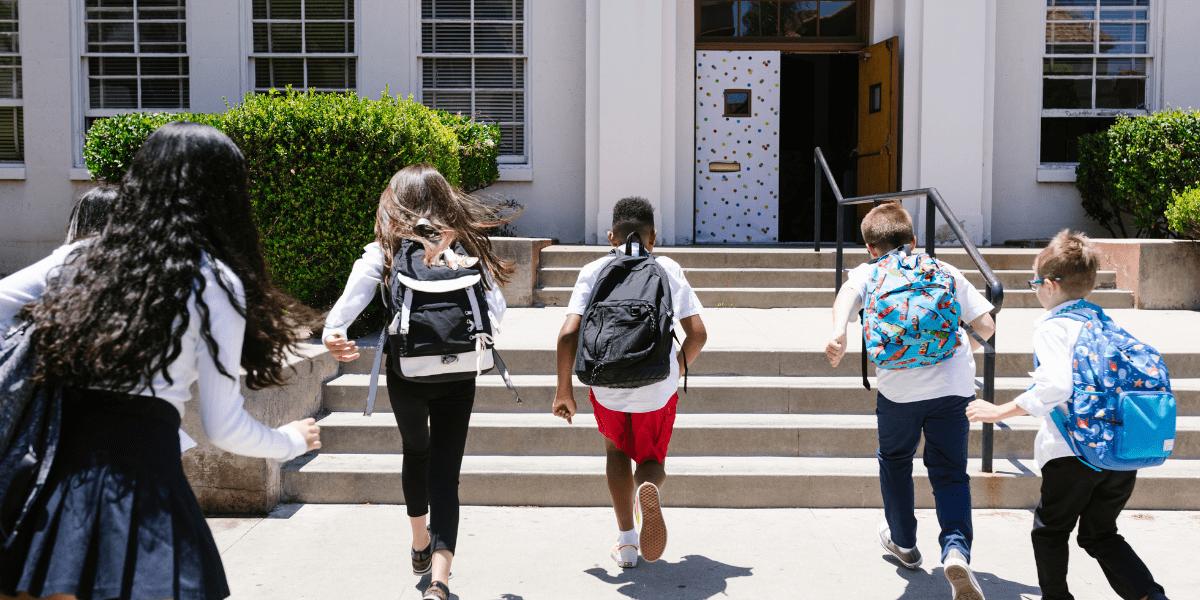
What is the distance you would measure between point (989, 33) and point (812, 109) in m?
4.21

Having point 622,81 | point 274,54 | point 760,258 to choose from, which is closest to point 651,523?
point 760,258

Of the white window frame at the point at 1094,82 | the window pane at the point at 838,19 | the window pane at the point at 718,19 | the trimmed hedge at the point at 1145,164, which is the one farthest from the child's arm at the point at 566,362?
the white window frame at the point at 1094,82

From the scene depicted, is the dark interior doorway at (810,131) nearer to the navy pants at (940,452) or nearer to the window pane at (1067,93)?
the window pane at (1067,93)

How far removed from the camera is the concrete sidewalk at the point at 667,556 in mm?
3684

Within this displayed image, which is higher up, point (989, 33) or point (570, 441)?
point (989, 33)

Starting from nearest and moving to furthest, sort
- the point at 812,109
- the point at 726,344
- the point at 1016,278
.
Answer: the point at 726,344, the point at 1016,278, the point at 812,109

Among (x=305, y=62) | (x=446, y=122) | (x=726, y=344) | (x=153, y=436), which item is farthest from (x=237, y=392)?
(x=305, y=62)

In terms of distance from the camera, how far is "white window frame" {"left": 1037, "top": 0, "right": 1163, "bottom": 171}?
34.3ft

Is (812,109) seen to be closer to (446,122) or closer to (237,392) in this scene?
(446,122)

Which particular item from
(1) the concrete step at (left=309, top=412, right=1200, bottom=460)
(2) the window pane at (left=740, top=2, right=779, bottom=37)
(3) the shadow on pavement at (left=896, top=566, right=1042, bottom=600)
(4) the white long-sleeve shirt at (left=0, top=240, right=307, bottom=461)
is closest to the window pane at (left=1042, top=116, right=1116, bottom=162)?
(2) the window pane at (left=740, top=2, right=779, bottom=37)

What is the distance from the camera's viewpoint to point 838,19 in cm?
1099

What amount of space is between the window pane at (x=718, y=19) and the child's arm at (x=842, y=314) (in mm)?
7873

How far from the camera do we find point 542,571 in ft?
12.8

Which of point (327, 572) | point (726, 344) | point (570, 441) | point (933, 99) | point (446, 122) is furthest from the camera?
point (933, 99)
